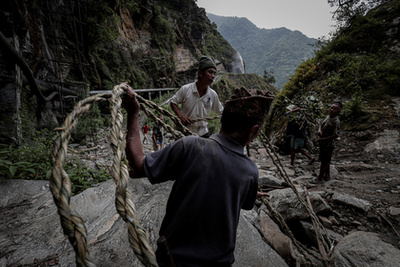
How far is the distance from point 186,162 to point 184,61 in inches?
926

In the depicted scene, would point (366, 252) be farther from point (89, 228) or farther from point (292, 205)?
point (89, 228)

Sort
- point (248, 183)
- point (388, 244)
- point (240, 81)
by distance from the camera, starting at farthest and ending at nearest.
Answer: point (240, 81)
point (388, 244)
point (248, 183)

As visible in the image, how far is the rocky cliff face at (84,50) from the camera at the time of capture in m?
4.12

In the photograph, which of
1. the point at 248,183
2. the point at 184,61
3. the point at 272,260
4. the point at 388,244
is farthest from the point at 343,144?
the point at 184,61

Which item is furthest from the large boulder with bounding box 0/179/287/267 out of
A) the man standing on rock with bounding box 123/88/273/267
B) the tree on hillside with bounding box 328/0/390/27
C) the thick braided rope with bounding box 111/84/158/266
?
the tree on hillside with bounding box 328/0/390/27

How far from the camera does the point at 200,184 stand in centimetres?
95

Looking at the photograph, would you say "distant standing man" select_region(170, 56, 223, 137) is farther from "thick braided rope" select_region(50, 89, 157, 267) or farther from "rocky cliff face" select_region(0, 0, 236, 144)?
"rocky cliff face" select_region(0, 0, 236, 144)

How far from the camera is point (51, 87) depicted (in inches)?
250

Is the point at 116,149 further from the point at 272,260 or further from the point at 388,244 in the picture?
the point at 388,244

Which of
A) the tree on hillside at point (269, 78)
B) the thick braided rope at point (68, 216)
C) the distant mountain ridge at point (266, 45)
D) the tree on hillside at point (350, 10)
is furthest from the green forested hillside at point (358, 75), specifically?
the distant mountain ridge at point (266, 45)

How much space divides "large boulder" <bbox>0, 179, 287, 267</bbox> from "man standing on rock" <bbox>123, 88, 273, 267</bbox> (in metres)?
0.90

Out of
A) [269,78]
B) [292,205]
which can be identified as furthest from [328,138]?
[269,78]

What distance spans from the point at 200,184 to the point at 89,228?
5.63ft

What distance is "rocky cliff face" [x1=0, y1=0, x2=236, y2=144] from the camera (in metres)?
4.12
